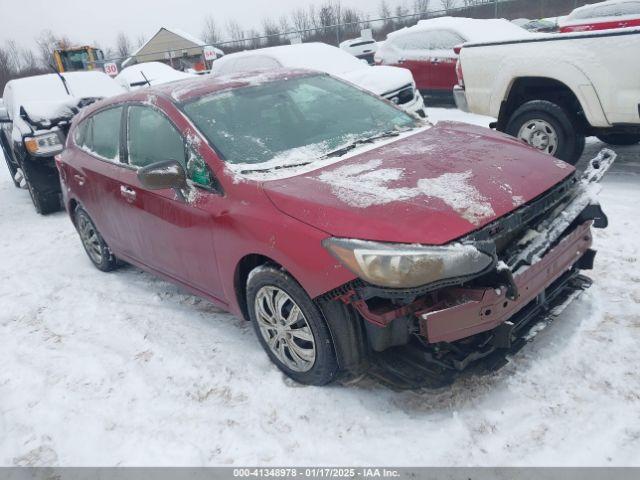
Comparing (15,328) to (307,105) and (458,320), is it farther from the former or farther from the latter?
(458,320)

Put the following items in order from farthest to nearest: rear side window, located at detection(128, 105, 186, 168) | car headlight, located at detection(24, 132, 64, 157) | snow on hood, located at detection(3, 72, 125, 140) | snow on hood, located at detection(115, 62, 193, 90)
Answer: snow on hood, located at detection(115, 62, 193, 90) → snow on hood, located at detection(3, 72, 125, 140) → car headlight, located at detection(24, 132, 64, 157) → rear side window, located at detection(128, 105, 186, 168)

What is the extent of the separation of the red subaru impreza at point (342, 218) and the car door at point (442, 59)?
22.1ft

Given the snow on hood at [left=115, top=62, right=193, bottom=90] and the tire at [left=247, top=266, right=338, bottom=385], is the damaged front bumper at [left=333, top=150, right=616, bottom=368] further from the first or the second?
the snow on hood at [left=115, top=62, right=193, bottom=90]

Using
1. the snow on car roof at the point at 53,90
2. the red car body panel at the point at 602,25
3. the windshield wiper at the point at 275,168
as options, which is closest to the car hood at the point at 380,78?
the red car body panel at the point at 602,25

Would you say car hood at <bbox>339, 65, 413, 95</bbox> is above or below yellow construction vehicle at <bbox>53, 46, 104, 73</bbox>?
below

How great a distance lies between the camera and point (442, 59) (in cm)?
1000

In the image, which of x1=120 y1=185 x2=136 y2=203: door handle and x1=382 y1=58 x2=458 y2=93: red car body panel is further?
x1=382 y1=58 x2=458 y2=93: red car body panel

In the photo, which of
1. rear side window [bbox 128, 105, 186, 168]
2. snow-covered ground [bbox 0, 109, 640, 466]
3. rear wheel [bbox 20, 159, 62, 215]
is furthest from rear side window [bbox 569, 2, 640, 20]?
rear wheel [bbox 20, 159, 62, 215]

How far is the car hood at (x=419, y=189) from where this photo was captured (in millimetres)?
2295

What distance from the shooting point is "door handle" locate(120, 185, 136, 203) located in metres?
3.65

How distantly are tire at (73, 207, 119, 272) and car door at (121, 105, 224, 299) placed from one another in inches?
34.9

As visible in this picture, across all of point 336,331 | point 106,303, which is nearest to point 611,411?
point 336,331

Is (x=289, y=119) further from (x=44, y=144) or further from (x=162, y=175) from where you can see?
(x=44, y=144)

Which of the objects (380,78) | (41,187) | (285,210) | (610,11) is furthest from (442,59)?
(285,210)
